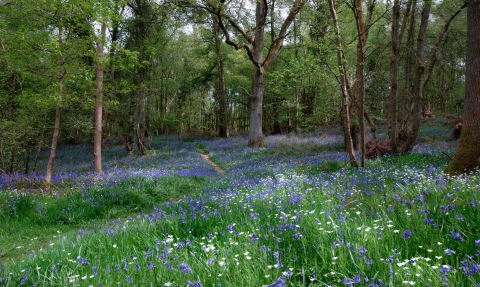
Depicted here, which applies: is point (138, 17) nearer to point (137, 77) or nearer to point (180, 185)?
point (137, 77)

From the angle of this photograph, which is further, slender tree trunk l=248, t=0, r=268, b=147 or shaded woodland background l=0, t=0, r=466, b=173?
slender tree trunk l=248, t=0, r=268, b=147

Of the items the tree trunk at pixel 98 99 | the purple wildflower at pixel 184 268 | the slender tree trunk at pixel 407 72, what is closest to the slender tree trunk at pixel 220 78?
the tree trunk at pixel 98 99

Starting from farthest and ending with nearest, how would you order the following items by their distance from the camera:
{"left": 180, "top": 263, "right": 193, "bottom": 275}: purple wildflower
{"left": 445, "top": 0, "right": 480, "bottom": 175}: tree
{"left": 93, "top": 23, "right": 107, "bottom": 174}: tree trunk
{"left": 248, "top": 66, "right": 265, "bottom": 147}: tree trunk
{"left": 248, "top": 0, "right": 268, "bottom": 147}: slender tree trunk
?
{"left": 248, "top": 66, "right": 265, "bottom": 147}: tree trunk, {"left": 248, "top": 0, "right": 268, "bottom": 147}: slender tree trunk, {"left": 93, "top": 23, "right": 107, "bottom": 174}: tree trunk, {"left": 445, "top": 0, "right": 480, "bottom": 175}: tree, {"left": 180, "top": 263, "right": 193, "bottom": 275}: purple wildflower

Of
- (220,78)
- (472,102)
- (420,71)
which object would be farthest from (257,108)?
(472,102)

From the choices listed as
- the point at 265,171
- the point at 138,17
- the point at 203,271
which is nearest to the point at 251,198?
the point at 203,271

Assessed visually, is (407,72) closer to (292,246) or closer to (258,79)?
(258,79)

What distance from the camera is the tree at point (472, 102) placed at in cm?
622

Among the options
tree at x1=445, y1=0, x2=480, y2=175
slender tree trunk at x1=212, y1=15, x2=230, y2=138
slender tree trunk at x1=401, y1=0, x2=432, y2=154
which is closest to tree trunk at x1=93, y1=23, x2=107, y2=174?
tree at x1=445, y1=0, x2=480, y2=175

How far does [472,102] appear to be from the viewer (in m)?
6.29

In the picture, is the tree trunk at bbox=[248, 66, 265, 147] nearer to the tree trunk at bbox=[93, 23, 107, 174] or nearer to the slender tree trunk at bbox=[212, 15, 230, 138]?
the slender tree trunk at bbox=[212, 15, 230, 138]

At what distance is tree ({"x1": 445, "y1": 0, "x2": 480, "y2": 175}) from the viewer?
6219 mm

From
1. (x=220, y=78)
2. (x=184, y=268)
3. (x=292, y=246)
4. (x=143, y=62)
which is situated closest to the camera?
(x=184, y=268)

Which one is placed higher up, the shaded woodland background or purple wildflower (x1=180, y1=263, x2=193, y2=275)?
the shaded woodland background

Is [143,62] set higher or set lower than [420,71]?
higher
